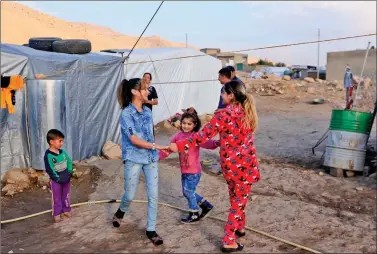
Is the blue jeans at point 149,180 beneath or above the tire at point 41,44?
beneath

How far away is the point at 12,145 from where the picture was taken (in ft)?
23.1

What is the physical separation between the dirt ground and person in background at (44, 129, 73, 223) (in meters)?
0.21

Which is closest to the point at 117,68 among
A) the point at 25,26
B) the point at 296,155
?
the point at 296,155

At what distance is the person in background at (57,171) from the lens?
4895 mm

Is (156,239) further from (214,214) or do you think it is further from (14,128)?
(14,128)

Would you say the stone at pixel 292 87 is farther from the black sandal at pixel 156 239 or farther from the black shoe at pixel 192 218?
the black sandal at pixel 156 239

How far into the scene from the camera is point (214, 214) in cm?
534

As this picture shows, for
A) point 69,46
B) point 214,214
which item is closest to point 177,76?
point 69,46

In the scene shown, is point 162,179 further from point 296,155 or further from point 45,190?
point 296,155

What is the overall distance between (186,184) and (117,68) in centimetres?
536

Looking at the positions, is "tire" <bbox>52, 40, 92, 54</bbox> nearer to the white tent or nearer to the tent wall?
the tent wall

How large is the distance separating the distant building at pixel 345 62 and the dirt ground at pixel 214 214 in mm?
26971

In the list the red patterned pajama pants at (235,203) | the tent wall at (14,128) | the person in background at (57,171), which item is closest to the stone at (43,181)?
the tent wall at (14,128)

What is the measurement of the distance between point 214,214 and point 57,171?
2.01 metres
